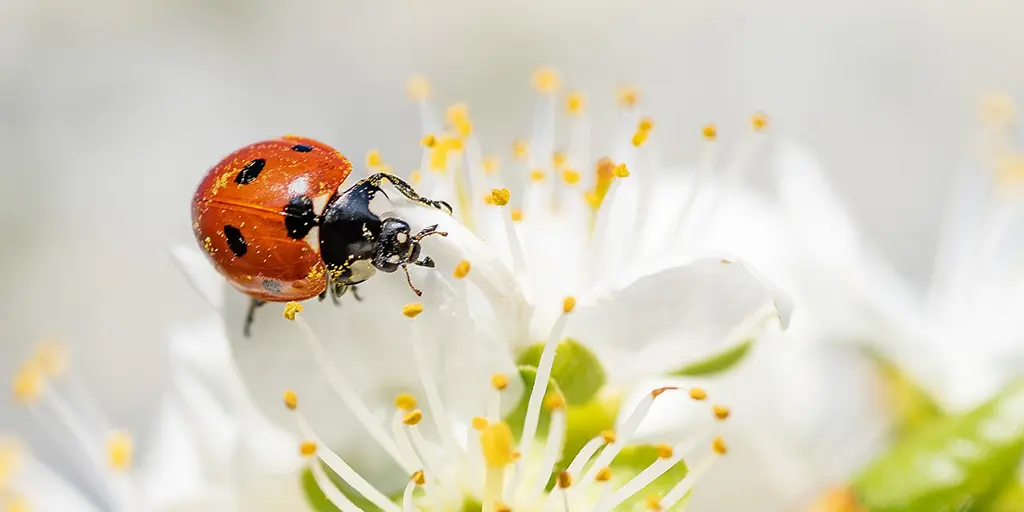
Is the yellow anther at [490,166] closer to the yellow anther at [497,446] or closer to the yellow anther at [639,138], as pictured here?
the yellow anther at [639,138]

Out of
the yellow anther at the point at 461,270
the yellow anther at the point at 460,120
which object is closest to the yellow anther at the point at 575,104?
the yellow anther at the point at 460,120

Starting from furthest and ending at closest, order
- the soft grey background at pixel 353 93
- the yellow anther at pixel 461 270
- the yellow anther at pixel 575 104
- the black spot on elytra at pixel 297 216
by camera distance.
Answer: the soft grey background at pixel 353 93, the yellow anther at pixel 575 104, the black spot on elytra at pixel 297 216, the yellow anther at pixel 461 270

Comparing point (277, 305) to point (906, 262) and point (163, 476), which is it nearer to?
point (163, 476)

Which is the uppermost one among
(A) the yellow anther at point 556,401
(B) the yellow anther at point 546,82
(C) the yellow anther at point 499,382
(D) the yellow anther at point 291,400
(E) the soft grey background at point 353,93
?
(B) the yellow anther at point 546,82

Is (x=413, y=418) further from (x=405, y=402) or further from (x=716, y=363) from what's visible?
(x=716, y=363)

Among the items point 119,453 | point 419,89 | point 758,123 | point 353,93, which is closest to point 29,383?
point 119,453

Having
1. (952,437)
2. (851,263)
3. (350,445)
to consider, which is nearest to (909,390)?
(851,263)
